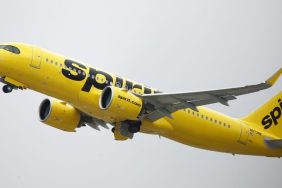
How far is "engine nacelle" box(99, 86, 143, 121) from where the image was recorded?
3891cm

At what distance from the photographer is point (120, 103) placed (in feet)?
128

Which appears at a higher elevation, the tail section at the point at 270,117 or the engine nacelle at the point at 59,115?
the tail section at the point at 270,117

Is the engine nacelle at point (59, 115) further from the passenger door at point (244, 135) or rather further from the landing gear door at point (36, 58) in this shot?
the passenger door at point (244, 135)

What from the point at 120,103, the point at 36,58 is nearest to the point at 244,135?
the point at 120,103

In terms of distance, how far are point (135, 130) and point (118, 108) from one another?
9.64ft

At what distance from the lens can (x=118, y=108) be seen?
39.1 meters

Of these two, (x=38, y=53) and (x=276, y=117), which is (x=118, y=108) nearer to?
(x=38, y=53)

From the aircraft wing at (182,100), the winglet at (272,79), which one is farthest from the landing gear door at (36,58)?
the winglet at (272,79)

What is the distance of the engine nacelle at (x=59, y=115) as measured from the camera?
44.0 m

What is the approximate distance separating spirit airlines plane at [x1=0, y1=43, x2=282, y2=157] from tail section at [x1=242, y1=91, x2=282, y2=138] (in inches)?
98.6

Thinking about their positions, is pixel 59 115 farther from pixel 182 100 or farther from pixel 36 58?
pixel 182 100

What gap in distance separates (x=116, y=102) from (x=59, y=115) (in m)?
6.73

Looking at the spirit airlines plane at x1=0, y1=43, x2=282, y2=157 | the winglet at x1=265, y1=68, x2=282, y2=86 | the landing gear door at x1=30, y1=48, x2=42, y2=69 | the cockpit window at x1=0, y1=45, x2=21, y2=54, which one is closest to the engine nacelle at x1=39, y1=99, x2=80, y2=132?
the spirit airlines plane at x1=0, y1=43, x2=282, y2=157

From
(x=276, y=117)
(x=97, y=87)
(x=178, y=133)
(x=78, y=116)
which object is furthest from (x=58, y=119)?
(x=276, y=117)
